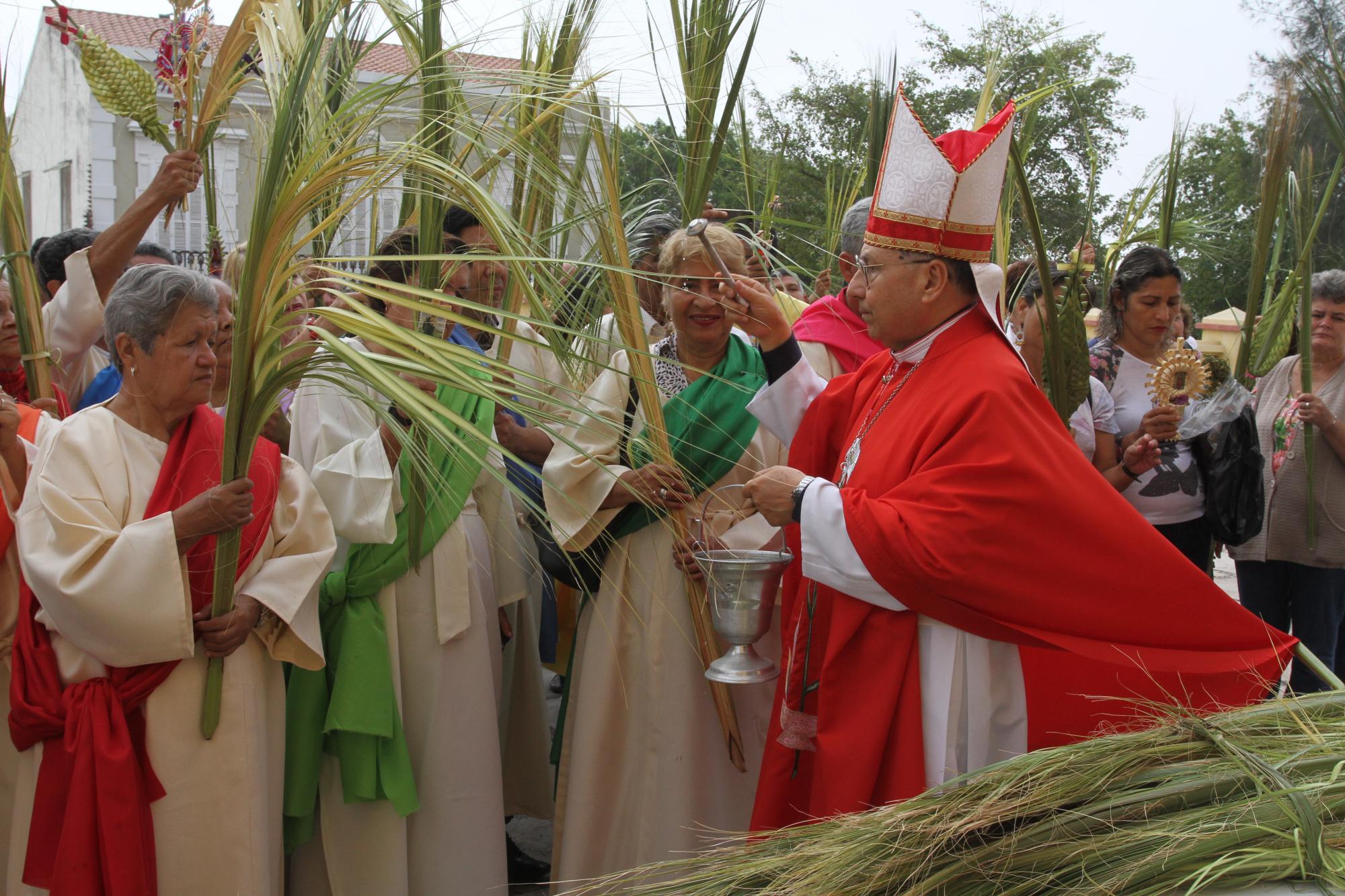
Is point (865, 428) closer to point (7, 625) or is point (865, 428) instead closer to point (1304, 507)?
point (7, 625)

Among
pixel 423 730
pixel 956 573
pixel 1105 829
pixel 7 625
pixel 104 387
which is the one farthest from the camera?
pixel 104 387

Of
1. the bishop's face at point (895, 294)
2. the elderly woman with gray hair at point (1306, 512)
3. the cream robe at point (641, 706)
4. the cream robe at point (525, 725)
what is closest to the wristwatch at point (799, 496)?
the bishop's face at point (895, 294)

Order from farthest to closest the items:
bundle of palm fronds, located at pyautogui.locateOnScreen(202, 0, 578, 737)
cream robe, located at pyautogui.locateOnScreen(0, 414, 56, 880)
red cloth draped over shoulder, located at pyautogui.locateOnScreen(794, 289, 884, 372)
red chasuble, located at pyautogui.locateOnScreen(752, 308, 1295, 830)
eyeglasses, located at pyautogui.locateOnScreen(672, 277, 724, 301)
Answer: red cloth draped over shoulder, located at pyautogui.locateOnScreen(794, 289, 884, 372) → eyeglasses, located at pyautogui.locateOnScreen(672, 277, 724, 301) → cream robe, located at pyautogui.locateOnScreen(0, 414, 56, 880) → red chasuble, located at pyautogui.locateOnScreen(752, 308, 1295, 830) → bundle of palm fronds, located at pyautogui.locateOnScreen(202, 0, 578, 737)

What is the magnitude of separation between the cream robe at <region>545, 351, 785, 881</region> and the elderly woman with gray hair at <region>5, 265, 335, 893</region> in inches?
38.1

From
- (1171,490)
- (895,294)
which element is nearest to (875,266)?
(895,294)

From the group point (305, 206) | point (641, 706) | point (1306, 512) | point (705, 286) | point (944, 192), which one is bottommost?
point (641, 706)

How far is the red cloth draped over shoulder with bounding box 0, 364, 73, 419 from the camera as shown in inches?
136

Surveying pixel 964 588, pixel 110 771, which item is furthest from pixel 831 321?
pixel 110 771

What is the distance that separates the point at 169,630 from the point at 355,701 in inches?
30.9

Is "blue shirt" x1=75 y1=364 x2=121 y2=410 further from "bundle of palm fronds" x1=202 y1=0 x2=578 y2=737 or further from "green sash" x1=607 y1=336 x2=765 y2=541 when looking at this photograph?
"green sash" x1=607 y1=336 x2=765 y2=541

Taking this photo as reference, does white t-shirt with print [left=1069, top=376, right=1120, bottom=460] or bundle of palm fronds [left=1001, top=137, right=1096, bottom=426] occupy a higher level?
bundle of palm fronds [left=1001, top=137, right=1096, bottom=426]

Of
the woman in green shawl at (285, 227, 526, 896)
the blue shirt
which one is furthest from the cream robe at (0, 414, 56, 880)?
the woman in green shawl at (285, 227, 526, 896)

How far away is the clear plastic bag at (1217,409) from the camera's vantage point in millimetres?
3936

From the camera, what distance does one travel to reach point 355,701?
3365 millimetres
